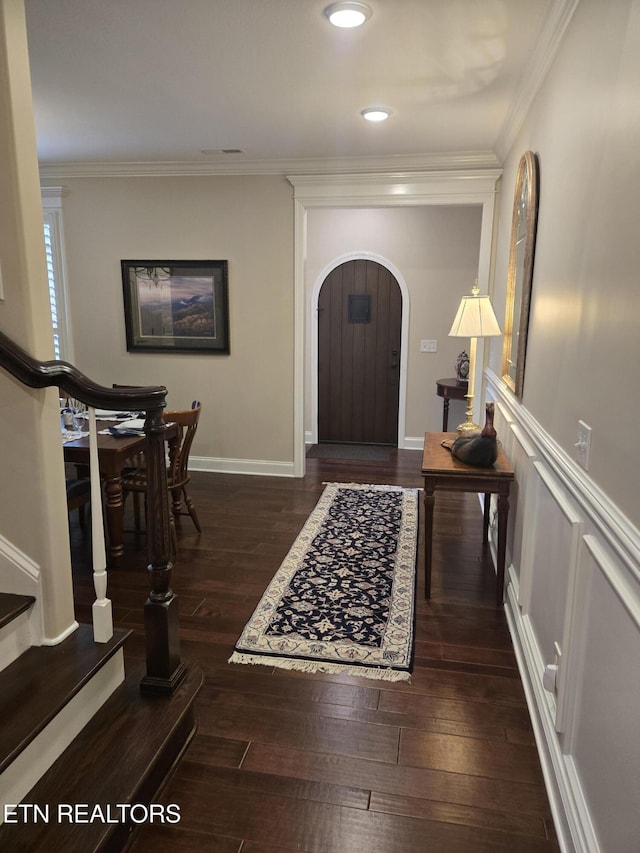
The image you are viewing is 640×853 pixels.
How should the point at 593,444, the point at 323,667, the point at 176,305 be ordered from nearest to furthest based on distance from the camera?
the point at 593,444
the point at 323,667
the point at 176,305

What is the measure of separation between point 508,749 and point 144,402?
173 centimetres

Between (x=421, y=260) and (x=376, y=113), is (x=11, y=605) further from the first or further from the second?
(x=421, y=260)

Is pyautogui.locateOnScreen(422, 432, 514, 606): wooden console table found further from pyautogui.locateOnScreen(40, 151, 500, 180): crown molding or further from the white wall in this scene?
pyautogui.locateOnScreen(40, 151, 500, 180): crown molding

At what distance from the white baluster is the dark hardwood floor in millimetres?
532

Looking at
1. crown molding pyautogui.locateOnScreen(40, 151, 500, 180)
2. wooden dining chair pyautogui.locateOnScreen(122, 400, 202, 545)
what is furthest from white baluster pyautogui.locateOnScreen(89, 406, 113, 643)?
crown molding pyautogui.locateOnScreen(40, 151, 500, 180)

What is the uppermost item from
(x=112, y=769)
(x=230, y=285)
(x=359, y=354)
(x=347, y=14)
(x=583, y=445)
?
(x=347, y=14)

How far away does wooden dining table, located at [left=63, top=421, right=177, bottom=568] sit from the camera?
3301 mm

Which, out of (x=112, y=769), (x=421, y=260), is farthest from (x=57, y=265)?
(x=112, y=769)

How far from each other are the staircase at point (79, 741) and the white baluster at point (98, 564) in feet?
0.16

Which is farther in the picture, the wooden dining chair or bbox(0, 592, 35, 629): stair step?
the wooden dining chair

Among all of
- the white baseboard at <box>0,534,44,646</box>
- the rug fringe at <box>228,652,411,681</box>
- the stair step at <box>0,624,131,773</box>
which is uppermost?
the white baseboard at <box>0,534,44,646</box>

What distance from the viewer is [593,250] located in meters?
1.69

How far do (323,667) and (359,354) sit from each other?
4.45m

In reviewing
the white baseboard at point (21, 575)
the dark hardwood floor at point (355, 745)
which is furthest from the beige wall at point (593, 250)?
the white baseboard at point (21, 575)
